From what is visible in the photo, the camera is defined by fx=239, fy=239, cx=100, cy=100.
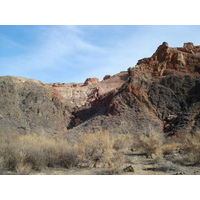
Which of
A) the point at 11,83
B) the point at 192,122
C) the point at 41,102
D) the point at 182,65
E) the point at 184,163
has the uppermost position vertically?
the point at 182,65

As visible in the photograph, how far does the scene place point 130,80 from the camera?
164 ft

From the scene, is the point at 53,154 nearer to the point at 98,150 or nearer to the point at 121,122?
the point at 98,150

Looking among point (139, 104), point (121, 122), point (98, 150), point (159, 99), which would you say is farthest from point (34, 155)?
point (159, 99)

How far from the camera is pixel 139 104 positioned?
4453 cm

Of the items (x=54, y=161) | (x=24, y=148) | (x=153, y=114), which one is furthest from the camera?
(x=153, y=114)

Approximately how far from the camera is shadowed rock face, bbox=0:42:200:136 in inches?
1569

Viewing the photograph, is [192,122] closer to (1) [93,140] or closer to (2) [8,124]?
(1) [93,140]

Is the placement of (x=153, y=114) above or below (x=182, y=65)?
below

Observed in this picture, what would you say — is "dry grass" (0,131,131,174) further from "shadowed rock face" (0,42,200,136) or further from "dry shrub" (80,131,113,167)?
"shadowed rock face" (0,42,200,136)

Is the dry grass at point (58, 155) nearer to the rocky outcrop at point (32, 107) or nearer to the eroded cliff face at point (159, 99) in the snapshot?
the eroded cliff face at point (159, 99)

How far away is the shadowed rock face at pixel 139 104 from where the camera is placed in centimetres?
3985

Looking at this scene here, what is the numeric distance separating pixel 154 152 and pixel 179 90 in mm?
26722

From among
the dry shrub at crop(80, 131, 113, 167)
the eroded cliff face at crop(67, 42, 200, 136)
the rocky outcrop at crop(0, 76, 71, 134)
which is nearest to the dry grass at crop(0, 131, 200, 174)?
the dry shrub at crop(80, 131, 113, 167)

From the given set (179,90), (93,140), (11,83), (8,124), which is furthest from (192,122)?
(11,83)
